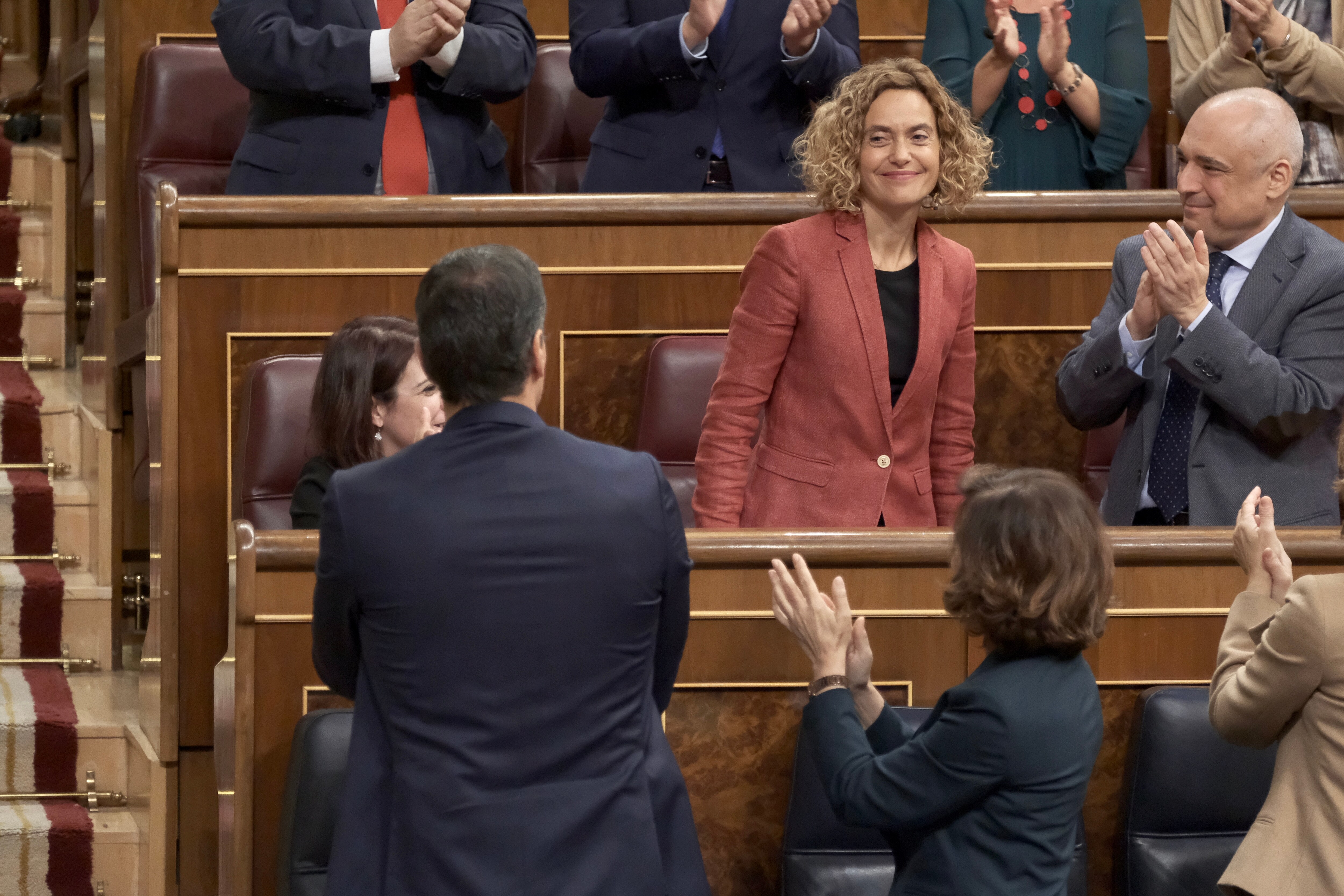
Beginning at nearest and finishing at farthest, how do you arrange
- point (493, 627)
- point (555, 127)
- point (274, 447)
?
point (493, 627) → point (274, 447) → point (555, 127)

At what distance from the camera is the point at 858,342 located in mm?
A: 2043

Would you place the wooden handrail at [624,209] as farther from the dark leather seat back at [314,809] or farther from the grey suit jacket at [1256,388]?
the dark leather seat back at [314,809]

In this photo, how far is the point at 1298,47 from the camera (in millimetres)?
2715

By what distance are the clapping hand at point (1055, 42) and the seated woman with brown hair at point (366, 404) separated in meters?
1.25

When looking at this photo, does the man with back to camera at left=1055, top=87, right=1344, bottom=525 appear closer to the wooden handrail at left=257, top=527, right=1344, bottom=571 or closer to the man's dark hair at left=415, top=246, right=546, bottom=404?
the wooden handrail at left=257, top=527, right=1344, bottom=571

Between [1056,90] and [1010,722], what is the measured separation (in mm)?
1754

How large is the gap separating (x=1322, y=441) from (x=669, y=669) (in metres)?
1.20

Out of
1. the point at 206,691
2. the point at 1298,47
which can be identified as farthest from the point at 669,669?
the point at 1298,47

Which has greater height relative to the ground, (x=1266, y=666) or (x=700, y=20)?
(x=700, y=20)

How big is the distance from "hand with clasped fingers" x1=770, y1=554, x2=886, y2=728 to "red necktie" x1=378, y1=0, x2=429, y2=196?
1335 mm

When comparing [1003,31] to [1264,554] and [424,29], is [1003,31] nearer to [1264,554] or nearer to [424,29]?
[424,29]

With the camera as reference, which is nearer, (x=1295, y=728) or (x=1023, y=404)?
(x=1295, y=728)

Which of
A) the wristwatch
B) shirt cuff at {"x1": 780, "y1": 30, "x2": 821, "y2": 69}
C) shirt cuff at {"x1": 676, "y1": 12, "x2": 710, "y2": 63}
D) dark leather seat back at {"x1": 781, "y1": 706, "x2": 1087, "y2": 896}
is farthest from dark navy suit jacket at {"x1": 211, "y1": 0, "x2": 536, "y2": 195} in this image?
the wristwatch

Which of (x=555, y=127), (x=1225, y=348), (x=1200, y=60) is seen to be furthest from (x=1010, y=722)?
(x=555, y=127)
